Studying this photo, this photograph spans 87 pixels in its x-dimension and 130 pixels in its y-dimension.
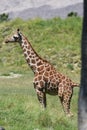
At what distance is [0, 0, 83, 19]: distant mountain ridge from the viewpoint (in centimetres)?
8050

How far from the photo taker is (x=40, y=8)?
84.4 metres

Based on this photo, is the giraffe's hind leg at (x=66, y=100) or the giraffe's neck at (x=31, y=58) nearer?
the giraffe's hind leg at (x=66, y=100)

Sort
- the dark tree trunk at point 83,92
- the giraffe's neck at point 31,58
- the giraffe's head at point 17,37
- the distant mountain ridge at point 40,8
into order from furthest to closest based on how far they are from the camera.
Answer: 1. the distant mountain ridge at point 40,8
2. the giraffe's head at point 17,37
3. the giraffe's neck at point 31,58
4. the dark tree trunk at point 83,92

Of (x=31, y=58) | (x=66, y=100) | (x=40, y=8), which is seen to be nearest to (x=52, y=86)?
(x=66, y=100)

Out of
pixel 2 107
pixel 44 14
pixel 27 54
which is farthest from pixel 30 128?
pixel 44 14

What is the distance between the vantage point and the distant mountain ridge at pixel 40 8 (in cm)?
8050

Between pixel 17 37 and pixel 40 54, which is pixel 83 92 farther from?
pixel 40 54

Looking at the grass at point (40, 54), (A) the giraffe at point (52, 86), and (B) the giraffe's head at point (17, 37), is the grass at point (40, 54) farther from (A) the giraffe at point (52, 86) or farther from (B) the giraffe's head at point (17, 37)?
(B) the giraffe's head at point (17, 37)

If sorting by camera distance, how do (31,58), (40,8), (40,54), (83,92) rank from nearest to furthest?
A: (83,92) → (31,58) → (40,54) → (40,8)

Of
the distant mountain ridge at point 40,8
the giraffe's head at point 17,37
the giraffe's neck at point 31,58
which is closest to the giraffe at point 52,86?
the giraffe's neck at point 31,58

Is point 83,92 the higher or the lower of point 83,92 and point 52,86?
the higher

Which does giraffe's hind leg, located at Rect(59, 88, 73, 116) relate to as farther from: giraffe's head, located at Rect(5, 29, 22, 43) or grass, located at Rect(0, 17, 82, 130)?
giraffe's head, located at Rect(5, 29, 22, 43)

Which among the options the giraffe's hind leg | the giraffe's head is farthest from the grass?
the giraffe's head

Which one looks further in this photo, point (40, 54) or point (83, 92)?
point (40, 54)
